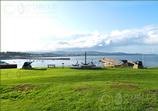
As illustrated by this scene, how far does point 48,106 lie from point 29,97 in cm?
339

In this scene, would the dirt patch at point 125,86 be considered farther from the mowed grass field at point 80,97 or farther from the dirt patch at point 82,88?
the dirt patch at point 82,88

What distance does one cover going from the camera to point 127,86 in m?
26.3

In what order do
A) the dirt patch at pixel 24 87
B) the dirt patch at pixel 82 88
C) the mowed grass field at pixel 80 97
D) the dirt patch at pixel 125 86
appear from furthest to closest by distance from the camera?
1. the dirt patch at pixel 24 87
2. the dirt patch at pixel 125 86
3. the dirt patch at pixel 82 88
4. the mowed grass field at pixel 80 97

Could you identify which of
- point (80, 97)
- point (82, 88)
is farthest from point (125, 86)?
point (80, 97)

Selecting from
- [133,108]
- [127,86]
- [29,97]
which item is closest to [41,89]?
[29,97]

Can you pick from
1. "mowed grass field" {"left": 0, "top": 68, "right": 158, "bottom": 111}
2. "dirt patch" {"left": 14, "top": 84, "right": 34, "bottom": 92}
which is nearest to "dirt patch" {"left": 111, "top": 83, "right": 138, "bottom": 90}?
"mowed grass field" {"left": 0, "top": 68, "right": 158, "bottom": 111}

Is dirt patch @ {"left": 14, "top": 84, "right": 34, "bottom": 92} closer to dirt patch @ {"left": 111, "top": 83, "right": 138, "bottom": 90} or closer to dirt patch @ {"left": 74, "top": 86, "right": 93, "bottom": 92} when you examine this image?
dirt patch @ {"left": 74, "top": 86, "right": 93, "bottom": 92}

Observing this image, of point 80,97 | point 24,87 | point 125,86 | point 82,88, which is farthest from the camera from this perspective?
point 24,87

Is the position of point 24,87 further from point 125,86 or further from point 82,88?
point 125,86

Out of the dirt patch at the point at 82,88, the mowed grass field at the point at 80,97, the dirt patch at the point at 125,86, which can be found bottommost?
the mowed grass field at the point at 80,97

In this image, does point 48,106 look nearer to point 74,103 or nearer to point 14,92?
point 74,103

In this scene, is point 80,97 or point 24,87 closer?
point 80,97

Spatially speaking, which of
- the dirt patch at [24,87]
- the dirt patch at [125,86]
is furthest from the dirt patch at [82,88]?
the dirt patch at [24,87]

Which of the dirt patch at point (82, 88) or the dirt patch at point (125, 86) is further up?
the dirt patch at point (125, 86)
